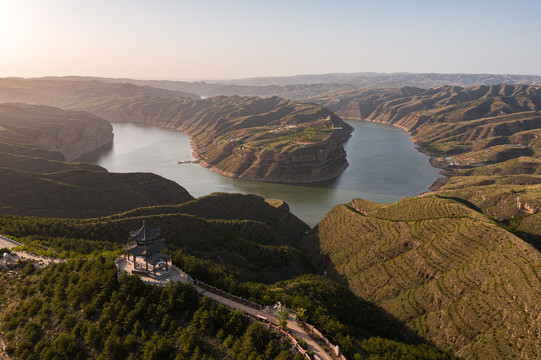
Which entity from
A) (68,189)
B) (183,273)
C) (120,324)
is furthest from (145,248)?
(68,189)

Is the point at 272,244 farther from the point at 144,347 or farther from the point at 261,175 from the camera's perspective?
the point at 261,175

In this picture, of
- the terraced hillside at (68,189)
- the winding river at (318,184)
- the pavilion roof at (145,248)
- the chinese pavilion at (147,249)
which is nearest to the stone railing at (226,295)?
the chinese pavilion at (147,249)

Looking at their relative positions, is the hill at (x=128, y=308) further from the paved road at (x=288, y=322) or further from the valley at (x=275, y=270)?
the paved road at (x=288, y=322)

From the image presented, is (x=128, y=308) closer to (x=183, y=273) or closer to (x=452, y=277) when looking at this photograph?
(x=183, y=273)

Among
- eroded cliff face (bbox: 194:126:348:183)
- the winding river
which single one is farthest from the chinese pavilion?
eroded cliff face (bbox: 194:126:348:183)

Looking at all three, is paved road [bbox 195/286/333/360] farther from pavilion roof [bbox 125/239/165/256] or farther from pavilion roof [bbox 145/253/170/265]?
pavilion roof [bbox 125/239/165/256]

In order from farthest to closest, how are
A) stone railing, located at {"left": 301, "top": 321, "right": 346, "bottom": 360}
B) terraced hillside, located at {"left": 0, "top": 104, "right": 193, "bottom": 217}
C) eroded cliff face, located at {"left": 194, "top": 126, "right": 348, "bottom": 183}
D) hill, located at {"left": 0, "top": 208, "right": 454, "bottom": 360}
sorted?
eroded cliff face, located at {"left": 194, "top": 126, "right": 348, "bottom": 183} < terraced hillside, located at {"left": 0, "top": 104, "right": 193, "bottom": 217} < hill, located at {"left": 0, "top": 208, "right": 454, "bottom": 360} < stone railing, located at {"left": 301, "top": 321, "right": 346, "bottom": 360}

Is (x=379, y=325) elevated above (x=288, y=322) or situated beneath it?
situated beneath

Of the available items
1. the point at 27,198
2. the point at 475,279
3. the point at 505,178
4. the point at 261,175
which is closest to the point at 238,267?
the point at 475,279
